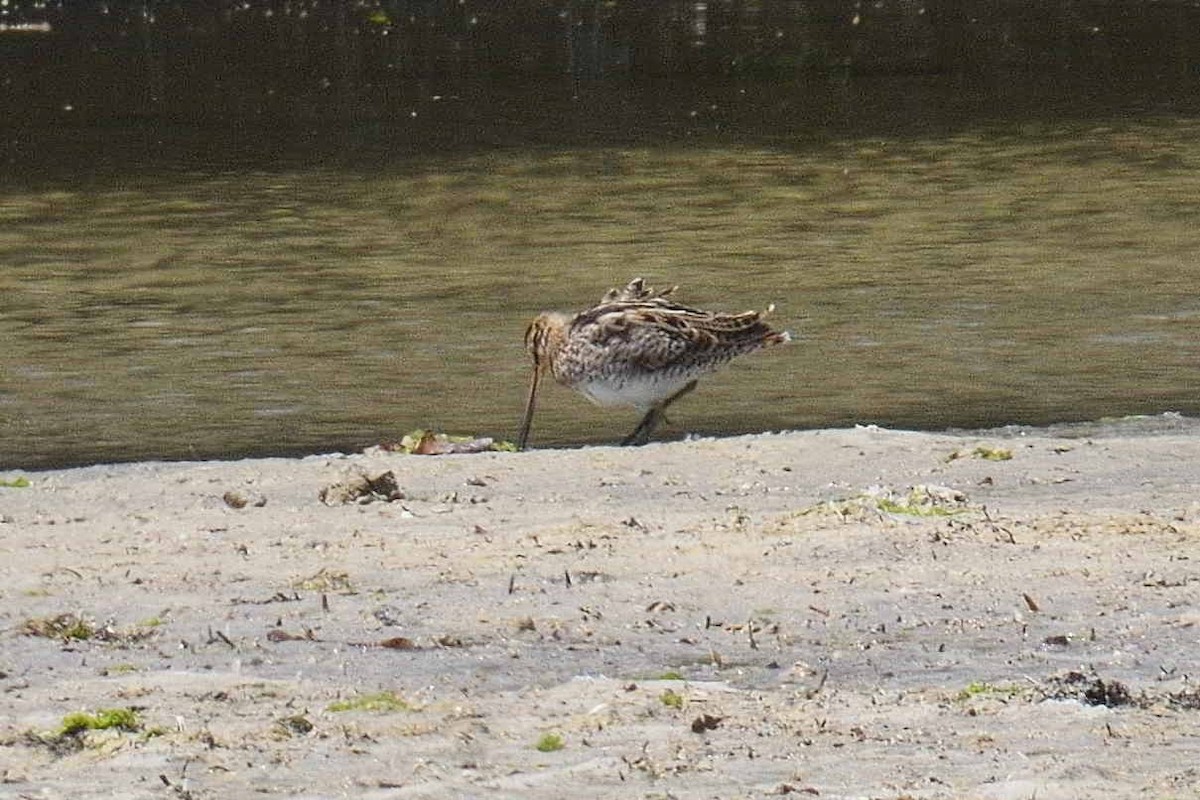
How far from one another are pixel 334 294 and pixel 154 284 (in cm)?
133

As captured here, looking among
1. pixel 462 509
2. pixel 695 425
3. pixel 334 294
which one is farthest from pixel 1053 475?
pixel 334 294

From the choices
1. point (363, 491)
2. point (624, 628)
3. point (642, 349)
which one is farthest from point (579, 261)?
point (624, 628)

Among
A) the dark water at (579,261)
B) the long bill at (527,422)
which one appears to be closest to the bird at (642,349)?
the long bill at (527,422)

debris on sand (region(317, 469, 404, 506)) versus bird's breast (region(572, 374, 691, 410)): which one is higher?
debris on sand (region(317, 469, 404, 506))

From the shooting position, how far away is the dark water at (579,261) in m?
11.6

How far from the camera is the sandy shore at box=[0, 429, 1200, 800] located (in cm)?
507

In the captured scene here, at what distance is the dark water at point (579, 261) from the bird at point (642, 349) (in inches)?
22.2

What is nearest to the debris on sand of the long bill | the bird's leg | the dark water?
the long bill

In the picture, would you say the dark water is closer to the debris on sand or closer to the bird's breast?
the bird's breast

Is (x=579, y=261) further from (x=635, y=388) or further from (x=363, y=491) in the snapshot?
(x=363, y=491)

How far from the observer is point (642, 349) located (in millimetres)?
10188

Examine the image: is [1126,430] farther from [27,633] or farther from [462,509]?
[27,633]

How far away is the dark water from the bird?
1.85ft

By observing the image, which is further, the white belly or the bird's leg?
the bird's leg
